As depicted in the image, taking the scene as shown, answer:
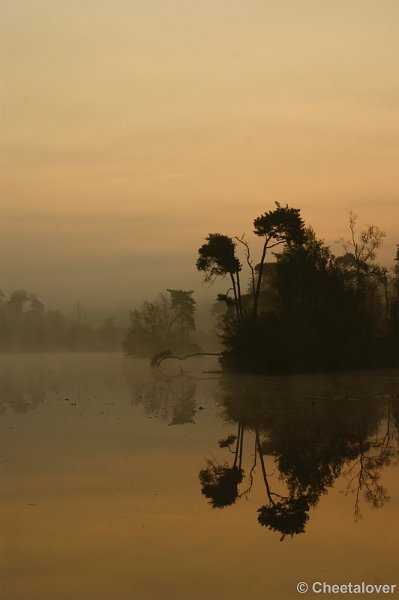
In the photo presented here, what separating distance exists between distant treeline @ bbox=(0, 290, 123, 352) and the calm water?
11403 centimetres

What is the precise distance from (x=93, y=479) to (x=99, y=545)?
3955mm

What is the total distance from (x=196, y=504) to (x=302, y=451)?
4.99 meters

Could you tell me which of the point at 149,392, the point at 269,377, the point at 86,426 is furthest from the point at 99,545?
the point at 269,377

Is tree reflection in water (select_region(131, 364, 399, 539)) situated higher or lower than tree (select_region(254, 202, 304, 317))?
lower

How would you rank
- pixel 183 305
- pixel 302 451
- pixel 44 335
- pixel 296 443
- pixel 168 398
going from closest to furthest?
pixel 302 451 < pixel 296 443 < pixel 168 398 < pixel 183 305 < pixel 44 335

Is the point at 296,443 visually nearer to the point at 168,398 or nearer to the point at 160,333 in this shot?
the point at 168,398

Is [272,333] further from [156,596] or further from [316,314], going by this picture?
[156,596]

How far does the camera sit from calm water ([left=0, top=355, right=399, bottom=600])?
8062mm

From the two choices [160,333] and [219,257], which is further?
[160,333]

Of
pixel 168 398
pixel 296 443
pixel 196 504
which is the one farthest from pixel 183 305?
pixel 196 504

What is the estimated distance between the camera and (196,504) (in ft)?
36.8

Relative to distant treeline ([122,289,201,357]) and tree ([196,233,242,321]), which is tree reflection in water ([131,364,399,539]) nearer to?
tree ([196,233,242,321])

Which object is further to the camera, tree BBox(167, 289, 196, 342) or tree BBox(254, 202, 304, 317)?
tree BBox(167, 289, 196, 342)

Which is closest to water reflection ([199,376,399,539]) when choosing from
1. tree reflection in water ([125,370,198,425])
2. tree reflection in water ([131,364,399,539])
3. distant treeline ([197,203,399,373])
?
tree reflection in water ([131,364,399,539])
